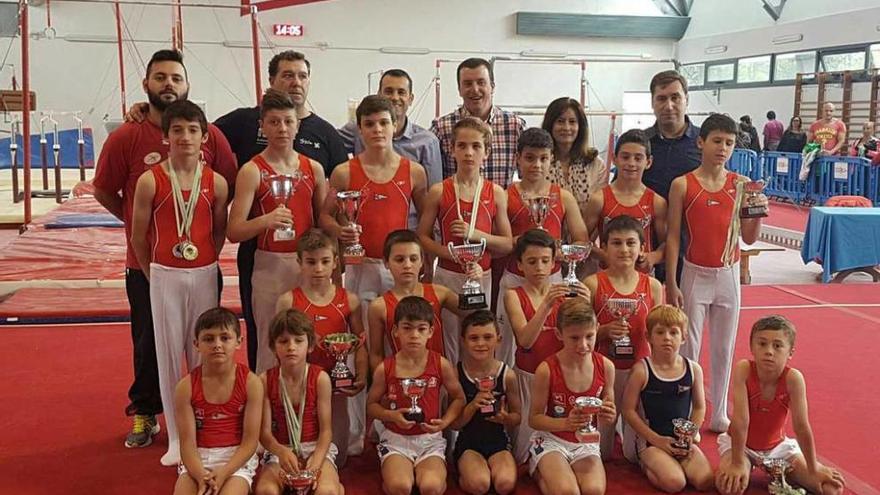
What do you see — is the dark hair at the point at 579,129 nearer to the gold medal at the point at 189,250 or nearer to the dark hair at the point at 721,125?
the dark hair at the point at 721,125

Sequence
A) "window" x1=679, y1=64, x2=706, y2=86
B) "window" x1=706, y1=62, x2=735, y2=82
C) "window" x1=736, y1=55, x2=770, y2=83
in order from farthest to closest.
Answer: "window" x1=679, y1=64, x2=706, y2=86
"window" x1=706, y1=62, x2=735, y2=82
"window" x1=736, y1=55, x2=770, y2=83

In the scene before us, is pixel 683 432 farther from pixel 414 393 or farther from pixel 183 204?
pixel 183 204

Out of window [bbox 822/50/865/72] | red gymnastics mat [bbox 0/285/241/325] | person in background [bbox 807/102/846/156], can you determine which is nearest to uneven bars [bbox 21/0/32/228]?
red gymnastics mat [bbox 0/285/241/325]

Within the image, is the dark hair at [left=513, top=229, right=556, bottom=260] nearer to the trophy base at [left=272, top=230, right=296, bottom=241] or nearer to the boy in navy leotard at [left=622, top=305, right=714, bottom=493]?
the boy in navy leotard at [left=622, top=305, right=714, bottom=493]

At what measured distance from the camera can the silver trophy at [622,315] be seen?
11.4 feet

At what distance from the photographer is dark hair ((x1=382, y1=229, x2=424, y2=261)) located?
3412 millimetres

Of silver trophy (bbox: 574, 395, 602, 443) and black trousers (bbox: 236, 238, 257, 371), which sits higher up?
black trousers (bbox: 236, 238, 257, 371)

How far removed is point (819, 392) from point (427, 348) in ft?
8.41

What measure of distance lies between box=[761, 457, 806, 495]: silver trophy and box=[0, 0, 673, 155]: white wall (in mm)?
16772

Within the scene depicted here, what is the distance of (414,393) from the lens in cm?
328

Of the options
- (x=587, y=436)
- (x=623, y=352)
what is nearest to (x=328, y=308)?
(x=587, y=436)

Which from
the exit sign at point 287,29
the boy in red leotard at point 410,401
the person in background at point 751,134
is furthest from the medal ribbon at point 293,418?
the exit sign at point 287,29

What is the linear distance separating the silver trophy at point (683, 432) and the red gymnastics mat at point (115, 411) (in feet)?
0.78

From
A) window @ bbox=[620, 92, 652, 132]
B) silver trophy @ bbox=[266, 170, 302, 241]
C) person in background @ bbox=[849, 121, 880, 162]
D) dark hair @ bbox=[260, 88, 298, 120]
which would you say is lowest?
silver trophy @ bbox=[266, 170, 302, 241]
